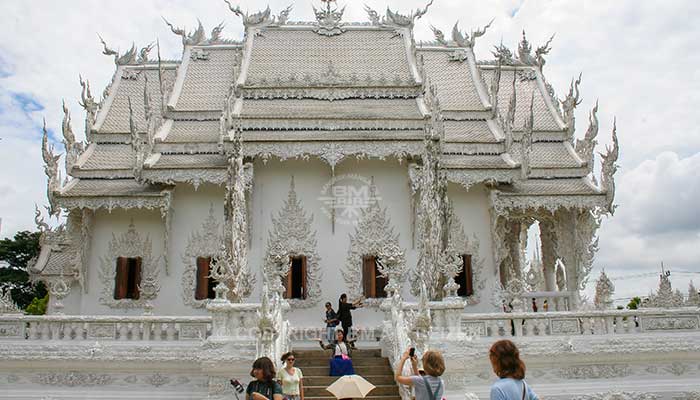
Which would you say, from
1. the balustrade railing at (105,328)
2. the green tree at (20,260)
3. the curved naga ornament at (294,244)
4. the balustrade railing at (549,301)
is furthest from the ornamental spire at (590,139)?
the green tree at (20,260)

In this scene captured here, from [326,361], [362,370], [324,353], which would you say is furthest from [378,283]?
[362,370]

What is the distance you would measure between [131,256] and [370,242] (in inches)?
221

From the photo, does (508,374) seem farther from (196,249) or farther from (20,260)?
(20,260)

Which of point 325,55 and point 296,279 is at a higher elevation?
point 325,55

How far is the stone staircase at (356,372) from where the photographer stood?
9.11 m

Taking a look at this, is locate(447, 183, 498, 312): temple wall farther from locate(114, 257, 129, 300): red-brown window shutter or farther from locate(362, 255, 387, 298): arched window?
locate(114, 257, 129, 300): red-brown window shutter

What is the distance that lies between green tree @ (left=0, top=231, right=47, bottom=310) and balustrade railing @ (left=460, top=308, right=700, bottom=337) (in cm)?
2725

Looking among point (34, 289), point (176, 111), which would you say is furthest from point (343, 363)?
point (34, 289)

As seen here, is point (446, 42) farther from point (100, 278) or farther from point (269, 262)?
point (100, 278)

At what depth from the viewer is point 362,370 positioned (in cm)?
992

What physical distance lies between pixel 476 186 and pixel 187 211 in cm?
695

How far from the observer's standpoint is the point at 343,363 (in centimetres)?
924

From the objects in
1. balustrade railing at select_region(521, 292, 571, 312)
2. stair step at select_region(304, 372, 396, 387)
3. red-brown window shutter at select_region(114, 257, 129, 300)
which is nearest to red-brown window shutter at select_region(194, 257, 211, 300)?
red-brown window shutter at select_region(114, 257, 129, 300)

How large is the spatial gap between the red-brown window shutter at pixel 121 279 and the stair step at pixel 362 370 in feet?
21.5
